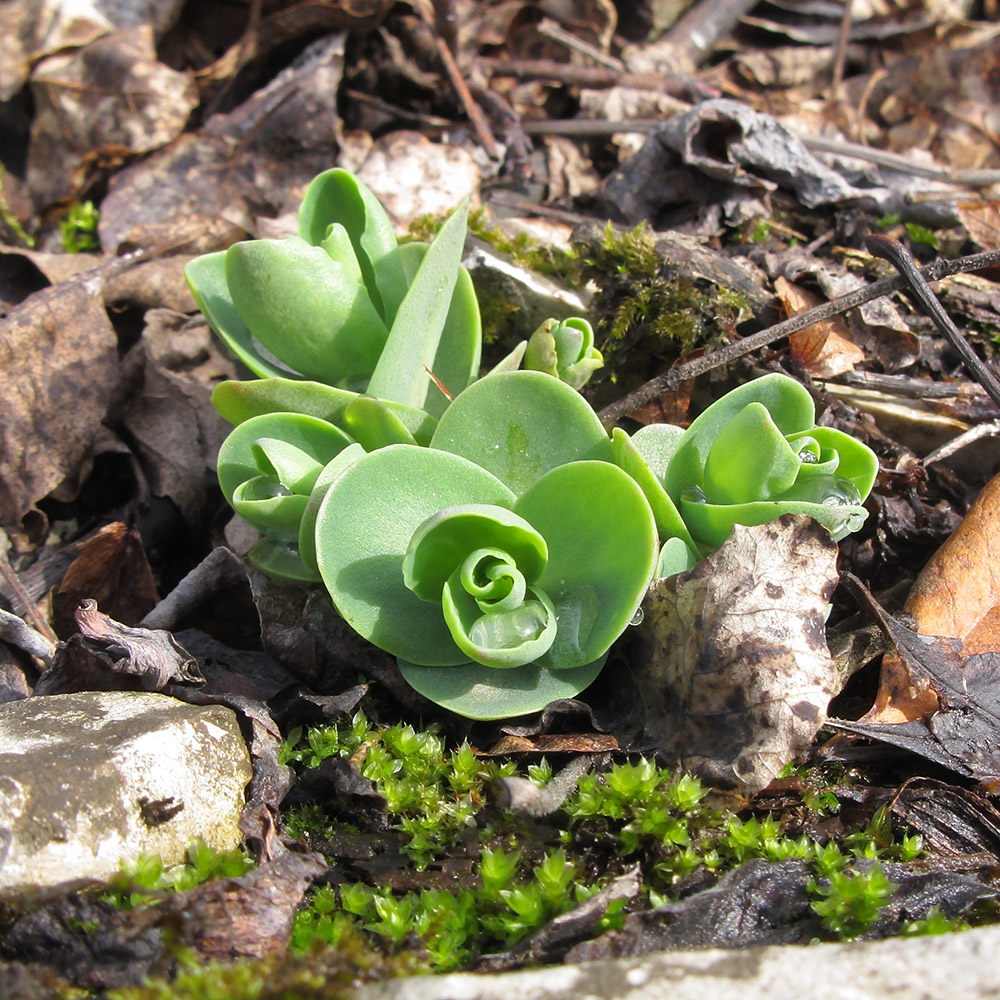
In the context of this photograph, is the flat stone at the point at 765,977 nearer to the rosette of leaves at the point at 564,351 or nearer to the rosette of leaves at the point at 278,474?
the rosette of leaves at the point at 278,474

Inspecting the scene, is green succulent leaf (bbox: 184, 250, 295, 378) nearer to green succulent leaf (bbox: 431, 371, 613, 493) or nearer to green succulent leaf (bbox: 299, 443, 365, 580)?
green succulent leaf (bbox: 299, 443, 365, 580)

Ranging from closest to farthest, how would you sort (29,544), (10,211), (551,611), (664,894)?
1. (664,894)
2. (551,611)
3. (29,544)
4. (10,211)

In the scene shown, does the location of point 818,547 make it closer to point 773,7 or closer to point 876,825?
point 876,825

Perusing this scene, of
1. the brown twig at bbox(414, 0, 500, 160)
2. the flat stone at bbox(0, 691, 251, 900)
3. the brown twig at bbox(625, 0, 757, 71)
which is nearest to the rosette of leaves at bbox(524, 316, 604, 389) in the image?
the flat stone at bbox(0, 691, 251, 900)

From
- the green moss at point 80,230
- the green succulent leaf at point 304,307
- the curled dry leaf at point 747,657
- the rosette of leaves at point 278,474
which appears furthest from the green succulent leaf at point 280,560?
the green moss at point 80,230

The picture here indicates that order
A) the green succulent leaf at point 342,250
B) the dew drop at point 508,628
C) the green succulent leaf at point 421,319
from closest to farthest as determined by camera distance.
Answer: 1. the dew drop at point 508,628
2. the green succulent leaf at point 421,319
3. the green succulent leaf at point 342,250

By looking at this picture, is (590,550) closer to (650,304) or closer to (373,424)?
(373,424)

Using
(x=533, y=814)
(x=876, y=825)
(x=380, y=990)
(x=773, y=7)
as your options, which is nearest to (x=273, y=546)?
(x=533, y=814)
